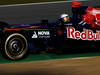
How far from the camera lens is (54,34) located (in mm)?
10125

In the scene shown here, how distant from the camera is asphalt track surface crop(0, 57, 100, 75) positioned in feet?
25.5

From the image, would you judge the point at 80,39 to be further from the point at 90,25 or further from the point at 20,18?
the point at 20,18

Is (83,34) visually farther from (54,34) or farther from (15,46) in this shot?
(15,46)

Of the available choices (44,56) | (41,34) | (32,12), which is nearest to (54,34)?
(41,34)

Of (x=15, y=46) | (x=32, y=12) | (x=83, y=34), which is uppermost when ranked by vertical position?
(x=32, y=12)

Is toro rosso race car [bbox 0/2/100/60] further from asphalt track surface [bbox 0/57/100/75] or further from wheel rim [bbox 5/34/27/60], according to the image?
asphalt track surface [bbox 0/57/100/75]

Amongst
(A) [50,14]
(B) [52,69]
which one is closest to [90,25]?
(B) [52,69]

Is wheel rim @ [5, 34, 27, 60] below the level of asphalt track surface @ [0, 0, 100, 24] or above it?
below

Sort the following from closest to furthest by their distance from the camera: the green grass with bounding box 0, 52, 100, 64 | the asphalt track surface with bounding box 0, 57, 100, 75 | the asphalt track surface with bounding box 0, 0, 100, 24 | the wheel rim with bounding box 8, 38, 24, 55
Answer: the asphalt track surface with bounding box 0, 57, 100, 75 → the wheel rim with bounding box 8, 38, 24, 55 → the green grass with bounding box 0, 52, 100, 64 → the asphalt track surface with bounding box 0, 0, 100, 24

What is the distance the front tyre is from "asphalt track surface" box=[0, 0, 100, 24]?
635cm

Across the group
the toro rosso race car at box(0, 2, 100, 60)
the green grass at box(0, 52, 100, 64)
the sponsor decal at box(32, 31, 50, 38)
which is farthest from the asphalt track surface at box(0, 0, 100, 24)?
the sponsor decal at box(32, 31, 50, 38)

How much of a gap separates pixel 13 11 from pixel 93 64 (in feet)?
30.0

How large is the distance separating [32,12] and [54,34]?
6991 mm

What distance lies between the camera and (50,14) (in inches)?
652
